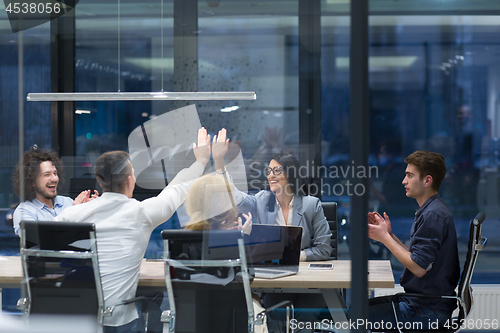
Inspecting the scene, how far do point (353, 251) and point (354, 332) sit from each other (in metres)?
0.36

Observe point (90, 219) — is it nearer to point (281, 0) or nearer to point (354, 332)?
point (354, 332)

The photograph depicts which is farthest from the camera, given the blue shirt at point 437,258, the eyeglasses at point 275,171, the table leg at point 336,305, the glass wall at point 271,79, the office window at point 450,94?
the office window at point 450,94

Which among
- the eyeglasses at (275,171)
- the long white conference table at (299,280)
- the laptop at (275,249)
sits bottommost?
the long white conference table at (299,280)

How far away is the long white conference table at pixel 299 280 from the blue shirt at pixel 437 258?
0.63 ft

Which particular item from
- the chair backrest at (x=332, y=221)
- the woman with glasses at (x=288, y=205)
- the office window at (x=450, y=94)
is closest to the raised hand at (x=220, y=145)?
the woman with glasses at (x=288, y=205)

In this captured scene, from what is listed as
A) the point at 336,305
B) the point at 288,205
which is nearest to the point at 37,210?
the point at 288,205

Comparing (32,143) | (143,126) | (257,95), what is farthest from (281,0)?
(32,143)

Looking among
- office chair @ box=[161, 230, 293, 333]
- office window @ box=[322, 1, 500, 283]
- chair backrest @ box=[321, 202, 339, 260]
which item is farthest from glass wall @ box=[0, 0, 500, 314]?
office chair @ box=[161, 230, 293, 333]

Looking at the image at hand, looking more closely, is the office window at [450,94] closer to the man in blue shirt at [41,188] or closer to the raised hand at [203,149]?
the raised hand at [203,149]

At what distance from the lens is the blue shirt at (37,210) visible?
2.42 meters

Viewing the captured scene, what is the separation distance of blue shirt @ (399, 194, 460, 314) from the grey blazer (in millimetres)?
627

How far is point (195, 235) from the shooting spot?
7.48ft

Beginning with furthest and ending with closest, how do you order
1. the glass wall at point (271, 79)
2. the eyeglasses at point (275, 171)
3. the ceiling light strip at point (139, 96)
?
the glass wall at point (271, 79), the ceiling light strip at point (139, 96), the eyeglasses at point (275, 171)

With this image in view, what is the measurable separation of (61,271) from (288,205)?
136 cm
